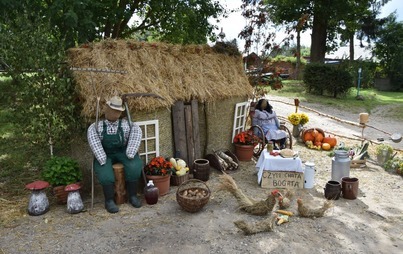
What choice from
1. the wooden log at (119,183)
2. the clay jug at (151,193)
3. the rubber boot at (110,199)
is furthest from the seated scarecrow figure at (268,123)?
the rubber boot at (110,199)

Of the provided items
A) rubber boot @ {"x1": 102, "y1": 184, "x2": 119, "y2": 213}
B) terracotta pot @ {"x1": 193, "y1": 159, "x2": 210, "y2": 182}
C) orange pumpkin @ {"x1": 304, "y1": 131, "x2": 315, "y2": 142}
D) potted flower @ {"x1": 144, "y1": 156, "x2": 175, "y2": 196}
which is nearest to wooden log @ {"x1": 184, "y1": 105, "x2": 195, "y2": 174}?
terracotta pot @ {"x1": 193, "y1": 159, "x2": 210, "y2": 182}

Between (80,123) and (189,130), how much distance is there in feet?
7.06

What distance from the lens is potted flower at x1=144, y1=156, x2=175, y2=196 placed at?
20.3ft

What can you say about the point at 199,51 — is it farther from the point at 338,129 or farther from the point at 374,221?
the point at 338,129

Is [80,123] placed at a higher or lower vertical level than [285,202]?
higher

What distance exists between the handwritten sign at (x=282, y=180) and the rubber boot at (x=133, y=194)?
2.47m

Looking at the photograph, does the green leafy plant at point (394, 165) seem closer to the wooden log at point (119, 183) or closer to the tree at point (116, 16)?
the wooden log at point (119, 183)

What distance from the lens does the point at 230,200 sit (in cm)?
610

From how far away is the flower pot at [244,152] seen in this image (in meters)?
8.34

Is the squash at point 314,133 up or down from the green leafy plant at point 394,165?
up

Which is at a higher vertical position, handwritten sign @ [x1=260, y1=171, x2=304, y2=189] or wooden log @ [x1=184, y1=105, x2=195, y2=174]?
wooden log @ [x1=184, y1=105, x2=195, y2=174]

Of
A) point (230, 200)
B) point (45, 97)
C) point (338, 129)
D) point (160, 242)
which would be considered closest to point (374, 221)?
point (230, 200)

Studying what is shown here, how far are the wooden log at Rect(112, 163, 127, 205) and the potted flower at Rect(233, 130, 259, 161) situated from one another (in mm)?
3354

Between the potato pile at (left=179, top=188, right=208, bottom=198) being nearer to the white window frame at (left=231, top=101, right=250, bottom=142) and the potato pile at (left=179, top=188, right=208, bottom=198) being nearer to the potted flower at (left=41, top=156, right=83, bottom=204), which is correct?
the potted flower at (left=41, top=156, right=83, bottom=204)
